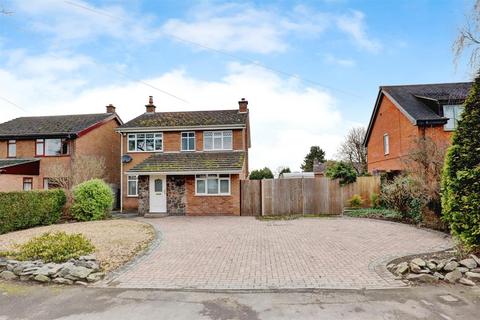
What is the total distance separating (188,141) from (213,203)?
192 inches

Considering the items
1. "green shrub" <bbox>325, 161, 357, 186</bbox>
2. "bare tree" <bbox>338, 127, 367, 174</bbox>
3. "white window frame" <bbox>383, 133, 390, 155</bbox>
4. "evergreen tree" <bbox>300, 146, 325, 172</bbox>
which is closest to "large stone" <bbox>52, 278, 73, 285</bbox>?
"green shrub" <bbox>325, 161, 357, 186</bbox>

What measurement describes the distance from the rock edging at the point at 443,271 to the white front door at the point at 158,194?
47.1 ft

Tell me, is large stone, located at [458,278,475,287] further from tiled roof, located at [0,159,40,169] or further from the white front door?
tiled roof, located at [0,159,40,169]

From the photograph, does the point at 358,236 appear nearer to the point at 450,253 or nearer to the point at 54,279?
the point at 450,253

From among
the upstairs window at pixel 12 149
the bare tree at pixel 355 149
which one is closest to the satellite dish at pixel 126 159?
the upstairs window at pixel 12 149

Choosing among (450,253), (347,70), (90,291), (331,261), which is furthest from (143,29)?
(450,253)

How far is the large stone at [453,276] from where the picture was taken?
588cm

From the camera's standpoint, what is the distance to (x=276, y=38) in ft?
42.6

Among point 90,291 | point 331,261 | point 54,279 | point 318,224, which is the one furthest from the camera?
point 318,224

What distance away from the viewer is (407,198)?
45.0 feet

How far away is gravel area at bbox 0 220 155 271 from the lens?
809cm

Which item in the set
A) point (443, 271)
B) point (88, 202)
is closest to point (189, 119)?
point (88, 202)

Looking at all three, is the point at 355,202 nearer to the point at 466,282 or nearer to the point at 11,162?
the point at 466,282

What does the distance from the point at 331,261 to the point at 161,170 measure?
497 inches
